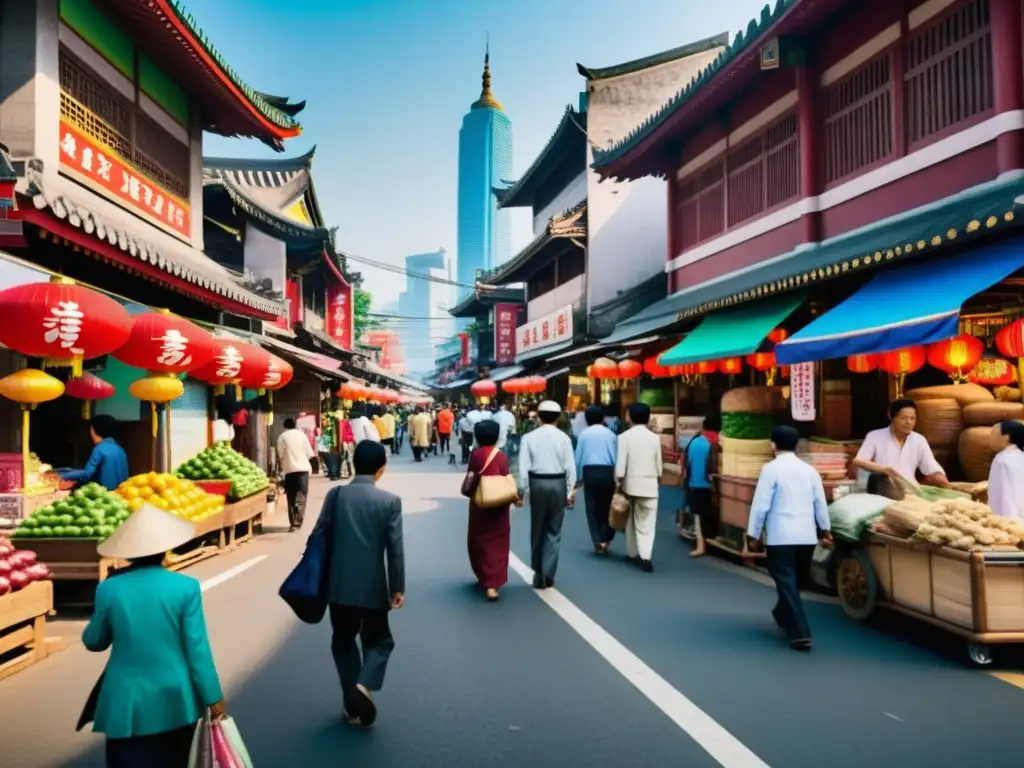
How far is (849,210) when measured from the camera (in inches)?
439

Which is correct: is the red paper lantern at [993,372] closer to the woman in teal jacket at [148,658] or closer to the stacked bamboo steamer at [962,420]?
the stacked bamboo steamer at [962,420]

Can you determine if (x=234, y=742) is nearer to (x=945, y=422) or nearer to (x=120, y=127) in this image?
(x=945, y=422)

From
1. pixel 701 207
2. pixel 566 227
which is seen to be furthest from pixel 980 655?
pixel 566 227

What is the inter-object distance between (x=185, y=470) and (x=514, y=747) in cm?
789

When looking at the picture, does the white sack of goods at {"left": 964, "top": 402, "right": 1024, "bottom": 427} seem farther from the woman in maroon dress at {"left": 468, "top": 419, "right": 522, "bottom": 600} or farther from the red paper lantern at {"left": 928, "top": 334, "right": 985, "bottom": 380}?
the woman in maroon dress at {"left": 468, "top": 419, "right": 522, "bottom": 600}

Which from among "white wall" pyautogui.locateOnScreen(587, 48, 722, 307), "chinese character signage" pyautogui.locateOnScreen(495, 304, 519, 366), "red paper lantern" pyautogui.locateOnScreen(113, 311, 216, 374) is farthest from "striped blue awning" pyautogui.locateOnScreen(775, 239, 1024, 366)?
"chinese character signage" pyautogui.locateOnScreen(495, 304, 519, 366)

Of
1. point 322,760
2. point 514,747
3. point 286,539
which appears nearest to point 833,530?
point 514,747

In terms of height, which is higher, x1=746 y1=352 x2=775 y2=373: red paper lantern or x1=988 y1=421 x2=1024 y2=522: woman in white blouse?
x1=746 y1=352 x2=775 y2=373: red paper lantern

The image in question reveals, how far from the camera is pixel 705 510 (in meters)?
9.91

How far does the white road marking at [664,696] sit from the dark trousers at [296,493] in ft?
19.2

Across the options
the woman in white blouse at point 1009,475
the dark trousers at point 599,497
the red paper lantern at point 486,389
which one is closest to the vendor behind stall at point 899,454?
the woman in white blouse at point 1009,475

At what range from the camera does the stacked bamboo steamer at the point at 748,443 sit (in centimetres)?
914

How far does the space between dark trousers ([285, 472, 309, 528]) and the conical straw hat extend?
28.8ft

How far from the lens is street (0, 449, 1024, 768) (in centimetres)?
405
